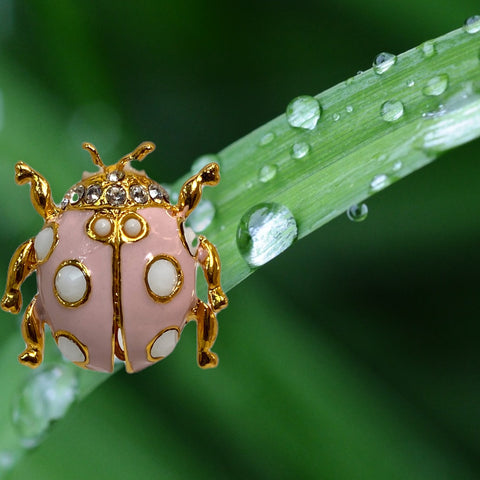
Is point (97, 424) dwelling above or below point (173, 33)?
below

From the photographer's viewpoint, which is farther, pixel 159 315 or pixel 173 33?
pixel 173 33

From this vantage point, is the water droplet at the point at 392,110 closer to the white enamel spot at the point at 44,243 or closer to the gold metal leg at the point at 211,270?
the gold metal leg at the point at 211,270

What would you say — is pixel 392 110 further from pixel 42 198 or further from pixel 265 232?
pixel 42 198

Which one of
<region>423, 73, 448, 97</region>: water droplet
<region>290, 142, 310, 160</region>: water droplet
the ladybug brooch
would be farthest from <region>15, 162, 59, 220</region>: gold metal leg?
<region>423, 73, 448, 97</region>: water droplet

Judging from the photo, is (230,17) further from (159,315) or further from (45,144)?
(159,315)

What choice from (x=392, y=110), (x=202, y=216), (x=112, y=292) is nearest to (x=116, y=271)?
(x=112, y=292)

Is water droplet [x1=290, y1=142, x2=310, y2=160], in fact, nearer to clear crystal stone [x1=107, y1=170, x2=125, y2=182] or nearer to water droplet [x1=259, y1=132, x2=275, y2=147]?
water droplet [x1=259, y1=132, x2=275, y2=147]

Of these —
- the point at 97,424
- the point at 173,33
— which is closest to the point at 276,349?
the point at 97,424
